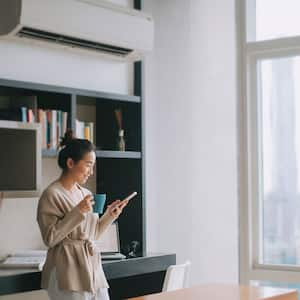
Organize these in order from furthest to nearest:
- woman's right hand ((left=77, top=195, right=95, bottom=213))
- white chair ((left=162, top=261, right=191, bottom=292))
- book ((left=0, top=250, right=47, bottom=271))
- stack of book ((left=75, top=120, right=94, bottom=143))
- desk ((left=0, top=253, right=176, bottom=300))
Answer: stack of book ((left=75, top=120, right=94, bottom=143)) → white chair ((left=162, top=261, right=191, bottom=292)) → book ((left=0, top=250, right=47, bottom=271)) → desk ((left=0, top=253, right=176, bottom=300)) → woman's right hand ((left=77, top=195, right=95, bottom=213))

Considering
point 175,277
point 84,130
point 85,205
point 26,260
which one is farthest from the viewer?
point 84,130

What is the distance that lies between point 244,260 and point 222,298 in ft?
7.97

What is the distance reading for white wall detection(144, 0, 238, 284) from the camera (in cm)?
526

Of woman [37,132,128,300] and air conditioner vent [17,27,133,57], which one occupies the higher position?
air conditioner vent [17,27,133,57]

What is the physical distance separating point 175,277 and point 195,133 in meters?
1.57

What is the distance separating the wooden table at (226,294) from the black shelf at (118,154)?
1.51 meters

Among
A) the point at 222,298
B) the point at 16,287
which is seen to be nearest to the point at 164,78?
the point at 16,287

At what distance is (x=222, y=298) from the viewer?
295 cm

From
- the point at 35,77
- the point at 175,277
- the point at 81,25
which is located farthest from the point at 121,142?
the point at 175,277

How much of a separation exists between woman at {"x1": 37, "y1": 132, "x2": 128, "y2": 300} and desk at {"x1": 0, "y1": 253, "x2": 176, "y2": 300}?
107 millimetres

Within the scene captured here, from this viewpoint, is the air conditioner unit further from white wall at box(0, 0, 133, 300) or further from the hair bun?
the hair bun

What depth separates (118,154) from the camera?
15.4 ft

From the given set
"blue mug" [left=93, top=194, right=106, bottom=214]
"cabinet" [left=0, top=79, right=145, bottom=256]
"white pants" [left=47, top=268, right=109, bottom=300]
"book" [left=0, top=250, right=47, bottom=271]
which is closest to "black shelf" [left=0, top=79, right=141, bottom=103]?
"cabinet" [left=0, top=79, right=145, bottom=256]

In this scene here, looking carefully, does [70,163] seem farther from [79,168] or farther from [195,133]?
[195,133]
